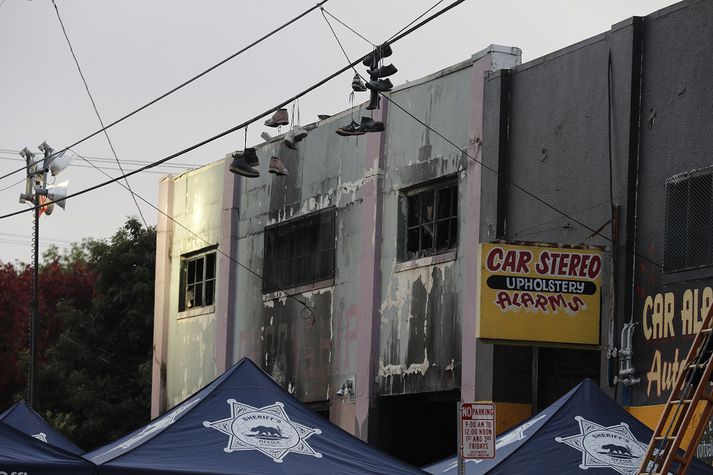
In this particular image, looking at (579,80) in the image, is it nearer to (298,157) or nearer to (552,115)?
(552,115)

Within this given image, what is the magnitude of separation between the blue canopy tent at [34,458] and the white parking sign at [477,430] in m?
3.09

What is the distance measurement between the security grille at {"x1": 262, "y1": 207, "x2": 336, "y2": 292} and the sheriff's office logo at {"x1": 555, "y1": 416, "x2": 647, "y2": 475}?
11768mm

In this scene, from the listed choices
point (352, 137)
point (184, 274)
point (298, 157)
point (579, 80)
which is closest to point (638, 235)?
point (579, 80)

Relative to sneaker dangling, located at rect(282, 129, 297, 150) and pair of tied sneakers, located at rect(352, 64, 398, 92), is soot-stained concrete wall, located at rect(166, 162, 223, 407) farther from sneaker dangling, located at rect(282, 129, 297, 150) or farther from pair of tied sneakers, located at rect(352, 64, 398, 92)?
pair of tied sneakers, located at rect(352, 64, 398, 92)

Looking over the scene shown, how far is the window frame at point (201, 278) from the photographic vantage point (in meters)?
29.1

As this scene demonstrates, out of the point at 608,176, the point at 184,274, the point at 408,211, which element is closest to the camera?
the point at 608,176

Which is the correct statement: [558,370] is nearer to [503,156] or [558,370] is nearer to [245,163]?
[503,156]

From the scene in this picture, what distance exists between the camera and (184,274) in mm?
30219

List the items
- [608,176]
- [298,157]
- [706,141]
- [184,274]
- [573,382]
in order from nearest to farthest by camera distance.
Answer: [706,141] < [608,176] < [573,382] < [298,157] < [184,274]

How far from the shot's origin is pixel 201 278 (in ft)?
97.0

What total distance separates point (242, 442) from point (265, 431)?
312 millimetres

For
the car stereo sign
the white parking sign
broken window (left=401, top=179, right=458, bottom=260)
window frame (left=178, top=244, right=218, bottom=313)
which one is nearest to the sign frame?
the white parking sign

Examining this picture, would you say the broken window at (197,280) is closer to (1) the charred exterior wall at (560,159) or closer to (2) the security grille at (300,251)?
(2) the security grille at (300,251)

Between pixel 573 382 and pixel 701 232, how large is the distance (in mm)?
4138
